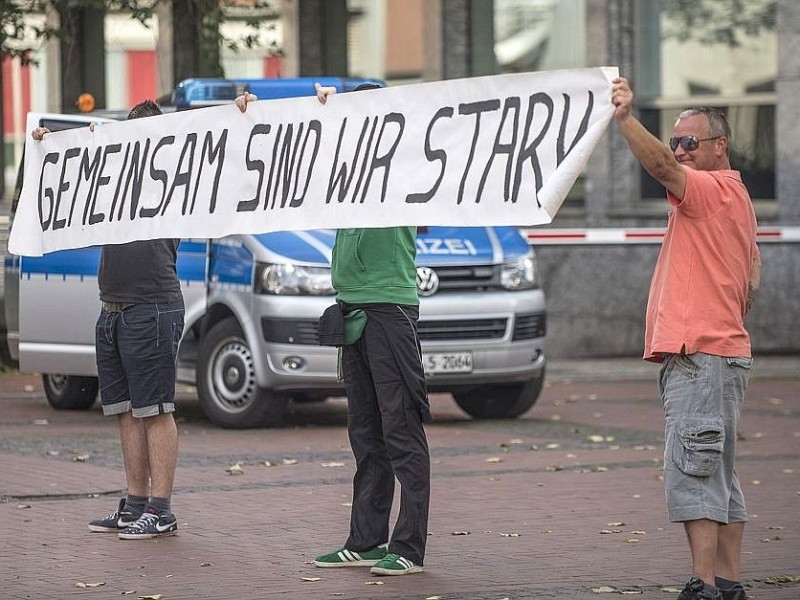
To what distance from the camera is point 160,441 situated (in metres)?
8.44

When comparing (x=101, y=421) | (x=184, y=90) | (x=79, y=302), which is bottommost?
(x=101, y=421)

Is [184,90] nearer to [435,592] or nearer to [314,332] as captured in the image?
[314,332]

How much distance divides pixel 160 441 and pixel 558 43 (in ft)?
41.5

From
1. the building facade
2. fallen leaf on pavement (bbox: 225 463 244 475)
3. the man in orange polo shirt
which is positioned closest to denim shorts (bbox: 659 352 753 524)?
the man in orange polo shirt

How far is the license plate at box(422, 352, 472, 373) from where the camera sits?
12586mm

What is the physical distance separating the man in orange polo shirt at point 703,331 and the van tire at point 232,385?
6.40 m

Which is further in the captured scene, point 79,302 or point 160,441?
point 79,302

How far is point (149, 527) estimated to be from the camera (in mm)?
8273

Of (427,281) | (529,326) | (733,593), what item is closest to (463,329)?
(427,281)

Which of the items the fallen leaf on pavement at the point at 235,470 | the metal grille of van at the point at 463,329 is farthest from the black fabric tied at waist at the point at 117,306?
the metal grille of van at the point at 463,329

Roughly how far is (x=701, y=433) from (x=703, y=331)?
0.35 m

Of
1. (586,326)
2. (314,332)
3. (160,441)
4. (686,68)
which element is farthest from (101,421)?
(686,68)

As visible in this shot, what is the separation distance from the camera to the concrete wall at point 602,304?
63.1 feet

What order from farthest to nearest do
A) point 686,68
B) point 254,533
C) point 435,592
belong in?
point 686,68
point 254,533
point 435,592
